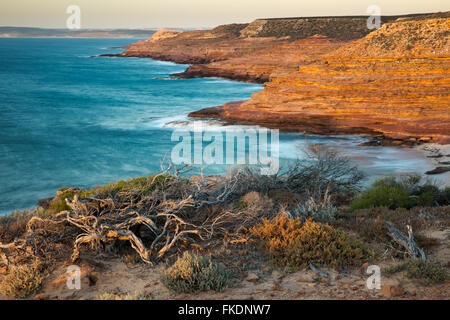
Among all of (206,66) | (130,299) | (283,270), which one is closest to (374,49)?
(283,270)

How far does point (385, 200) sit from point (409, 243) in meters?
3.96

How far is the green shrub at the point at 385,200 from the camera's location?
33.0 feet

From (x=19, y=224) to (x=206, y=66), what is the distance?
61263mm

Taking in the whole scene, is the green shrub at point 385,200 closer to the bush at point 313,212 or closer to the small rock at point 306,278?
the bush at point 313,212

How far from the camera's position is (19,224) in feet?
27.8

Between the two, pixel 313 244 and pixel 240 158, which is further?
pixel 240 158

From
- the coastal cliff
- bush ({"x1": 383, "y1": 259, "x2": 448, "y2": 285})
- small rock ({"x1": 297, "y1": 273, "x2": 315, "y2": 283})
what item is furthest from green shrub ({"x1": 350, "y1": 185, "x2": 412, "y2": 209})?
the coastal cliff

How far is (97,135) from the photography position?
99.4 feet

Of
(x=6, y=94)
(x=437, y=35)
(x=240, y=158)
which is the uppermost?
(x=437, y=35)

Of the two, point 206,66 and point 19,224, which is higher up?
point 206,66

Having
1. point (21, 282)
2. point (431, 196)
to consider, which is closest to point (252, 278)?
point (21, 282)

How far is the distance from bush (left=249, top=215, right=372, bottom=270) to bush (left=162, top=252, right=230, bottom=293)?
3.71 feet
